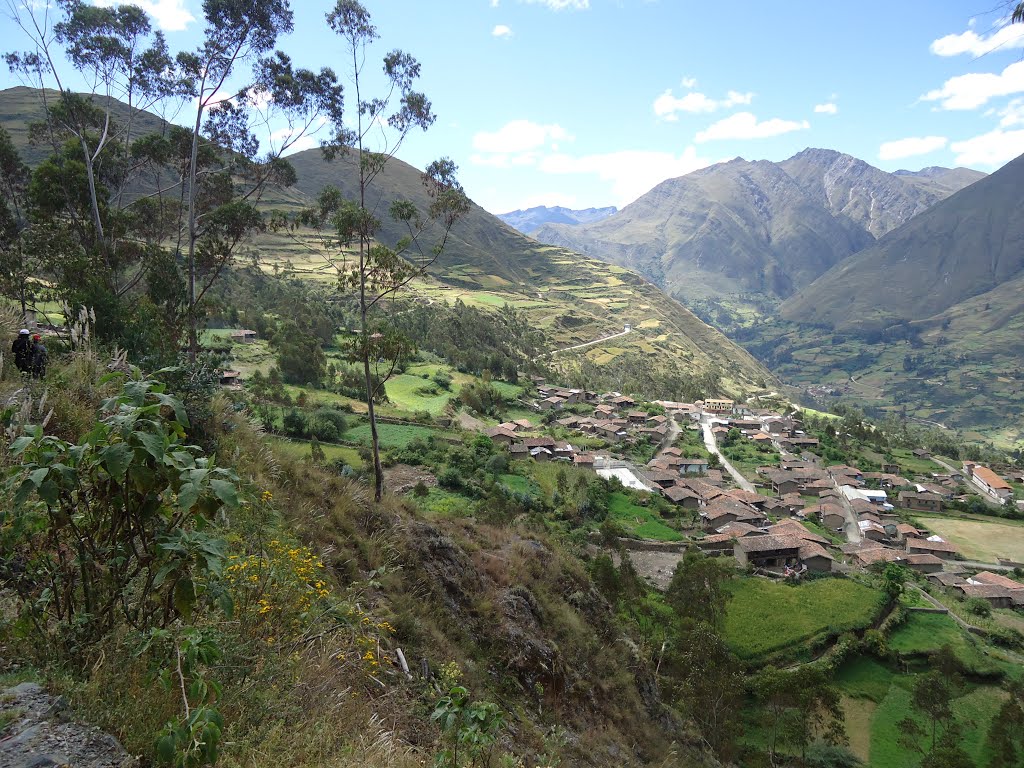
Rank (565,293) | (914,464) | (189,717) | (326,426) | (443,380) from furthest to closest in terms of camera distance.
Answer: (565,293), (914,464), (443,380), (326,426), (189,717)

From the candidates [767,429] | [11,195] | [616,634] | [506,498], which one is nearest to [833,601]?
[506,498]

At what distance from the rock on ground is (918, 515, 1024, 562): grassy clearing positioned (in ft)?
191

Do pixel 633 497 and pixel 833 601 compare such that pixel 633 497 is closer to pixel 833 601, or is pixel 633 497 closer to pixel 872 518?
pixel 833 601

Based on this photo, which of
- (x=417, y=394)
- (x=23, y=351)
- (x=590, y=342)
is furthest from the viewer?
(x=590, y=342)

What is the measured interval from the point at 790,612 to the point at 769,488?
99.9ft

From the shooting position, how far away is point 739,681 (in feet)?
65.0

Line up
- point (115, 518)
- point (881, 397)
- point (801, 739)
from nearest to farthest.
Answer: point (115, 518) < point (801, 739) < point (881, 397)

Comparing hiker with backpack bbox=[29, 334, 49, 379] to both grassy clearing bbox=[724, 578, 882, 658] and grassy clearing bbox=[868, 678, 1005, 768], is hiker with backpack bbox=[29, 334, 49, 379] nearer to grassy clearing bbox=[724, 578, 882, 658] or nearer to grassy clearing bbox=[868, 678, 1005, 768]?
grassy clearing bbox=[724, 578, 882, 658]

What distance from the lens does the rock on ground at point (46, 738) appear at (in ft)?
7.32

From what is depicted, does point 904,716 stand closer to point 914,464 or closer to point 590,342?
point 914,464

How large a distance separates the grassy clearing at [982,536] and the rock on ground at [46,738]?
58344mm

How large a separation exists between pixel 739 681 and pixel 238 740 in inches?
847

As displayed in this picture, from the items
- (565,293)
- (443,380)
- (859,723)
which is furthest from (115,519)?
(565,293)

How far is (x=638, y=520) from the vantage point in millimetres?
38344
